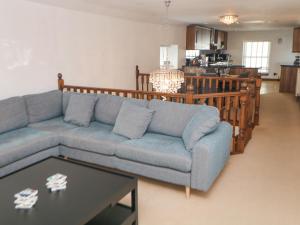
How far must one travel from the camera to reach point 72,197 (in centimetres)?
203

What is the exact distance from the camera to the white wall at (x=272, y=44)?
474 inches

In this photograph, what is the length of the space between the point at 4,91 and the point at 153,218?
9.14 feet

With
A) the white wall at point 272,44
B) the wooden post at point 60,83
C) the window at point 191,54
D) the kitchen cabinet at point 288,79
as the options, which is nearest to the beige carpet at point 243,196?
the wooden post at point 60,83

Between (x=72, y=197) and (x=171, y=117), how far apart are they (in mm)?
1685

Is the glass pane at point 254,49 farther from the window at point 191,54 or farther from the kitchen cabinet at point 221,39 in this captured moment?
the window at point 191,54

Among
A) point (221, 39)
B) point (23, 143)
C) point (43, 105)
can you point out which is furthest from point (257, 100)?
point (221, 39)

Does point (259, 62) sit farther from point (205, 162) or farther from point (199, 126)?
point (205, 162)

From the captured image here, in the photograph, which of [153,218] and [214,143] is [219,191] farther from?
[153,218]

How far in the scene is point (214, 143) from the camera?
9.29ft

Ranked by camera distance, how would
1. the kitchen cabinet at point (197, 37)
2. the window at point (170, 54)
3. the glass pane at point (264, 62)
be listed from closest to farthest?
the window at point (170, 54)
the kitchen cabinet at point (197, 37)
the glass pane at point (264, 62)

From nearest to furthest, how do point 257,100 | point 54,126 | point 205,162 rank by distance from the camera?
Answer: point 205,162
point 54,126
point 257,100

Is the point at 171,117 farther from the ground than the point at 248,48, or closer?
closer

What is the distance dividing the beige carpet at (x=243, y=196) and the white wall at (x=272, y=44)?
357 inches

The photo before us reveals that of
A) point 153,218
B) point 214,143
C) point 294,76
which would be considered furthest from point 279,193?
point 294,76
